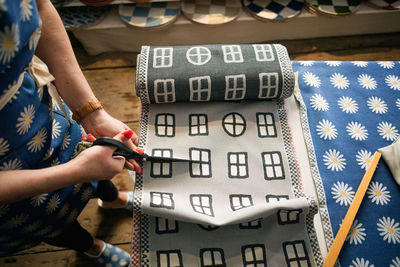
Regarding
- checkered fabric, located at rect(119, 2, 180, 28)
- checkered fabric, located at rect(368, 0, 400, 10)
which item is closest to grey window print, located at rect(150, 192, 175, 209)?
checkered fabric, located at rect(119, 2, 180, 28)

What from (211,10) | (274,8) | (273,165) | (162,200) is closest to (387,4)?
(274,8)

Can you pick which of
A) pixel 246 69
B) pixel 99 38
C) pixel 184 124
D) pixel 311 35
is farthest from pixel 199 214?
pixel 311 35

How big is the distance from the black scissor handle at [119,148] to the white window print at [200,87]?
238 millimetres

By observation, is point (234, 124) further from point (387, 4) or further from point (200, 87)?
point (387, 4)

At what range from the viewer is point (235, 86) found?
2.60ft

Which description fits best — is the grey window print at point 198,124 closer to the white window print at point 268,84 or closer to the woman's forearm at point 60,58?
the white window print at point 268,84

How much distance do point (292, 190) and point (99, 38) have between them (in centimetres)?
147

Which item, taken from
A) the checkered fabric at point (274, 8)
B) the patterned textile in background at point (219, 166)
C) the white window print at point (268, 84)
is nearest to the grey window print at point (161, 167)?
the patterned textile in background at point (219, 166)

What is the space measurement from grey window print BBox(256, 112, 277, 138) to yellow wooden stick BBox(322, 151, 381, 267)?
0.27 m

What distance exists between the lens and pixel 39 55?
0.68 meters

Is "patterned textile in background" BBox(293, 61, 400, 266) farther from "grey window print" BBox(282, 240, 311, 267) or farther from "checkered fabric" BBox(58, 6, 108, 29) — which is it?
"checkered fabric" BBox(58, 6, 108, 29)

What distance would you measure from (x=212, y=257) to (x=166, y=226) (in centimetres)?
13

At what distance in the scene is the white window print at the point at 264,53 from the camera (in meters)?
0.81

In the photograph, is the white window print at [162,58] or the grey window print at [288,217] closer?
the grey window print at [288,217]
